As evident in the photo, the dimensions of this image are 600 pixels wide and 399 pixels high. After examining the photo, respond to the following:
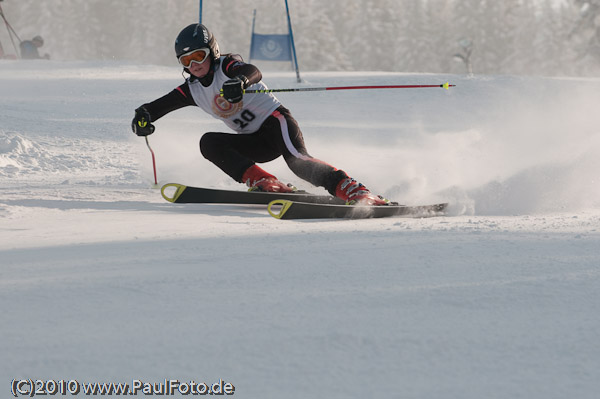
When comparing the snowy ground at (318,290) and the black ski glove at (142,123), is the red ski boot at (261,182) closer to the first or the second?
the snowy ground at (318,290)

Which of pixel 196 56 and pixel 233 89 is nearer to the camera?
pixel 233 89

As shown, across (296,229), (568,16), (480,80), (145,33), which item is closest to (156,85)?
(480,80)

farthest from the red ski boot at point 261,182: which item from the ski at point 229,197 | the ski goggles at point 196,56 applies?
the ski goggles at point 196,56

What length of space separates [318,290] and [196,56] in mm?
2738

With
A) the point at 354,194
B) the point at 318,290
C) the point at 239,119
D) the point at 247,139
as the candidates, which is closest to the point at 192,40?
the point at 239,119

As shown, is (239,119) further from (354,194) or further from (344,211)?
(344,211)

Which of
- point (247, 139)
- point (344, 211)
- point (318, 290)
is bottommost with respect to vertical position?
point (318, 290)

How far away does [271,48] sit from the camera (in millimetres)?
15125

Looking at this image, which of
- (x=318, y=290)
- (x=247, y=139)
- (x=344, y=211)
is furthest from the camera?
(x=247, y=139)

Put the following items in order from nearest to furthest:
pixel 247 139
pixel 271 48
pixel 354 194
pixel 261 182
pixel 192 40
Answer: pixel 354 194
pixel 192 40
pixel 261 182
pixel 247 139
pixel 271 48

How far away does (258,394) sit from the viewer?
47.2 inches

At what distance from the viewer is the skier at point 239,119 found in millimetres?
4016

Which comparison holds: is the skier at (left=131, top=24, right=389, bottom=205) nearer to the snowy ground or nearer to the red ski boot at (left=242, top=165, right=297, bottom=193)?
the red ski boot at (left=242, top=165, right=297, bottom=193)

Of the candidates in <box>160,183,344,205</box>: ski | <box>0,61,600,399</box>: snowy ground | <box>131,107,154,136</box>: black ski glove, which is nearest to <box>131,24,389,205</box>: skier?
<box>131,107,154,136</box>: black ski glove
